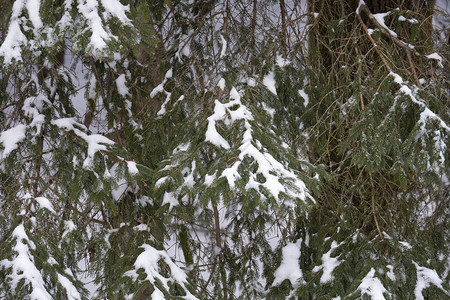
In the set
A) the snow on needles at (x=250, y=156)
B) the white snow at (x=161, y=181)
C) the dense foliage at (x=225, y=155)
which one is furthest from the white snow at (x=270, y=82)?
the white snow at (x=161, y=181)

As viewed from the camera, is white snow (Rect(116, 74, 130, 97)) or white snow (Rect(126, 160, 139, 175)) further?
white snow (Rect(116, 74, 130, 97))

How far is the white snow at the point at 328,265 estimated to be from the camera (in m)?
3.14

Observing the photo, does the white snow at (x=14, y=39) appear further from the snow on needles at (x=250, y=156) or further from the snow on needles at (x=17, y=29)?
the snow on needles at (x=250, y=156)

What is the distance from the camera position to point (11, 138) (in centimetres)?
329

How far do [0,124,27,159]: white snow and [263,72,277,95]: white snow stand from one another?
160 centimetres

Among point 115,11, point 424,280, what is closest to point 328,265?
point 424,280

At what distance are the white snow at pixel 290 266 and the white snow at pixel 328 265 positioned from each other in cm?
19

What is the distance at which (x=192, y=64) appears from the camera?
11.5 ft

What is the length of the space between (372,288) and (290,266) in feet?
2.78

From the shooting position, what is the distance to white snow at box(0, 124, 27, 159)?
3.26m

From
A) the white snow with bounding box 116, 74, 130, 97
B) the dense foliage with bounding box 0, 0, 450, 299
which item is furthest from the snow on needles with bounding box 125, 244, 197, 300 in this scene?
the white snow with bounding box 116, 74, 130, 97

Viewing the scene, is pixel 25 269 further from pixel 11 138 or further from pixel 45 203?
pixel 11 138

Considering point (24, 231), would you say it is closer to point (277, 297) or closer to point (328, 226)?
point (277, 297)

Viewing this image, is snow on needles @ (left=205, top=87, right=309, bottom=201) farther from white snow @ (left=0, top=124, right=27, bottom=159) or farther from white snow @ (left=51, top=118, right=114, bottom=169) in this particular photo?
white snow @ (left=0, top=124, right=27, bottom=159)
